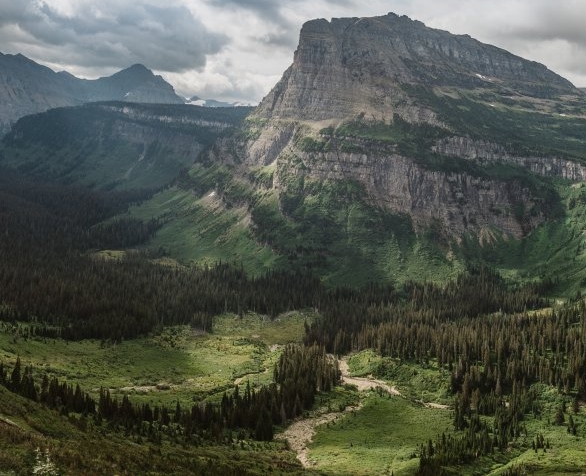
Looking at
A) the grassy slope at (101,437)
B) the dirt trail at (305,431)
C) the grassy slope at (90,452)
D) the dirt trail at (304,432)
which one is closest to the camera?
the grassy slope at (90,452)

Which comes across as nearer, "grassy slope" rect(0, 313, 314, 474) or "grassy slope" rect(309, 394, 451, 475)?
"grassy slope" rect(0, 313, 314, 474)

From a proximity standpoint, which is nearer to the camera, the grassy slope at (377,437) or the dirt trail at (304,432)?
the grassy slope at (377,437)

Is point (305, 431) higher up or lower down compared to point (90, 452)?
lower down

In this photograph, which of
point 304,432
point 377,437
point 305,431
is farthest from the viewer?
point 305,431

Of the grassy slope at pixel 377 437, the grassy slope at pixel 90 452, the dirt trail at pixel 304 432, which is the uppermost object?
the grassy slope at pixel 90 452

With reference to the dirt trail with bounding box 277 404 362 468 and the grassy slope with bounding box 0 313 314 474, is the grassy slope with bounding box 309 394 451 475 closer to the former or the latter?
the dirt trail with bounding box 277 404 362 468

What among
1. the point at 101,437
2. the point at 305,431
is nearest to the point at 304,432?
the point at 305,431

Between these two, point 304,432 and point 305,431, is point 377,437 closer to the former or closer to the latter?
point 305,431

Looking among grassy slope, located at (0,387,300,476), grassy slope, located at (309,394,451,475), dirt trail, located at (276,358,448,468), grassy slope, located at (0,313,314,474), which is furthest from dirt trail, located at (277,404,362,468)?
grassy slope, located at (0,387,300,476)

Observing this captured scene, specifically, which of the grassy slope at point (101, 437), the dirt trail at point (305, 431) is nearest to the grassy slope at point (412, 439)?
the dirt trail at point (305, 431)

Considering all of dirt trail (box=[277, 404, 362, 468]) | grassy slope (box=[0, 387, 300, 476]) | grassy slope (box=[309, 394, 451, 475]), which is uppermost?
grassy slope (box=[0, 387, 300, 476])

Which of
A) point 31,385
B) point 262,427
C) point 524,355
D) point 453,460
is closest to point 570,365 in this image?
point 524,355

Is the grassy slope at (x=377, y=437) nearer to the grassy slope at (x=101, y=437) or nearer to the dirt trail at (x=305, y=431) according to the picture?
the dirt trail at (x=305, y=431)
